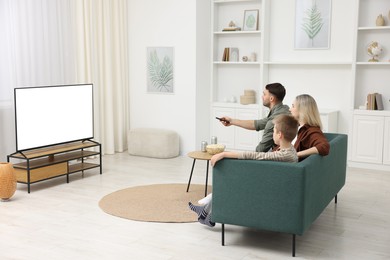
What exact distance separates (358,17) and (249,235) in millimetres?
4071

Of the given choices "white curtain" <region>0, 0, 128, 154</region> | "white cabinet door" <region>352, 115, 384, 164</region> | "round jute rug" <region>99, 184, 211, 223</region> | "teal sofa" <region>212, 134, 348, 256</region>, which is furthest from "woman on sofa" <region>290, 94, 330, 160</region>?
"white curtain" <region>0, 0, 128, 154</region>

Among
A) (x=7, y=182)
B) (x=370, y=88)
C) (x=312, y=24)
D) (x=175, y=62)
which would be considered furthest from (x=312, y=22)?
(x=7, y=182)

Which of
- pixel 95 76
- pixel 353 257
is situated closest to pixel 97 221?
pixel 353 257

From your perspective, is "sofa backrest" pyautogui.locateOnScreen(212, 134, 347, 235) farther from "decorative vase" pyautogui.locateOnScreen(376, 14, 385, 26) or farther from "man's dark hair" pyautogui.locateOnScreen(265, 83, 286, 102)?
"decorative vase" pyautogui.locateOnScreen(376, 14, 385, 26)

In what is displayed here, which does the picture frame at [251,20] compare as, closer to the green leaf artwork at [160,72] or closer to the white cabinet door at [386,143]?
the green leaf artwork at [160,72]

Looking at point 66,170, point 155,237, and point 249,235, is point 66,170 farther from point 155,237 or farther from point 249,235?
point 249,235

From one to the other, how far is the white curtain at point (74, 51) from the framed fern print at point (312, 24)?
2.82m

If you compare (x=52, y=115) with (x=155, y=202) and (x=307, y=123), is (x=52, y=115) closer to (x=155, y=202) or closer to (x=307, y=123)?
(x=155, y=202)

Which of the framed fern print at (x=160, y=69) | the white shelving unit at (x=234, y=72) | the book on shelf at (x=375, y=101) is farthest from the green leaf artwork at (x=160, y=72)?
the book on shelf at (x=375, y=101)

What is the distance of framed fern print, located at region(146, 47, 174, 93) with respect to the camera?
822 cm

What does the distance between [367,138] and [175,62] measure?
10.3 ft

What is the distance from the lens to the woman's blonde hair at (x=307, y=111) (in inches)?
178

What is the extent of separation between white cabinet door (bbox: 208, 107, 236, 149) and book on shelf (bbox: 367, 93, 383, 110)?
82.7 inches

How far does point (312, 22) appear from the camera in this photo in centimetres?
766
